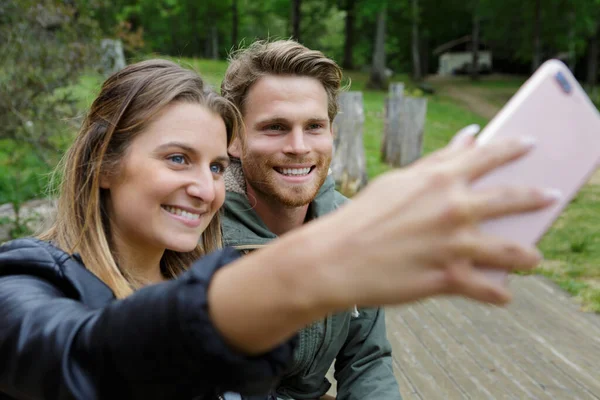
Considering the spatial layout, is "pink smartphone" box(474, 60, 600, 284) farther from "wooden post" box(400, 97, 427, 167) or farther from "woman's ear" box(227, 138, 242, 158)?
"wooden post" box(400, 97, 427, 167)

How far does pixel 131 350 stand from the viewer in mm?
929

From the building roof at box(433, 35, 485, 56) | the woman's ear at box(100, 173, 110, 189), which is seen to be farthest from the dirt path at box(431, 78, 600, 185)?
the woman's ear at box(100, 173, 110, 189)

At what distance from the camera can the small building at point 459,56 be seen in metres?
43.0

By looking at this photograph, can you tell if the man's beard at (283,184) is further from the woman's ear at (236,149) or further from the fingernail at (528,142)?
the fingernail at (528,142)

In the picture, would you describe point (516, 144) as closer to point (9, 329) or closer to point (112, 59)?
point (9, 329)

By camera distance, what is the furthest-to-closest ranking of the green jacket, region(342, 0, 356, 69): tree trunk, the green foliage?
1. region(342, 0, 356, 69): tree trunk
2. the green foliage
3. the green jacket

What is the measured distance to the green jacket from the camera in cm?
256

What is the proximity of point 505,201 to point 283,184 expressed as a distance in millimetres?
1890

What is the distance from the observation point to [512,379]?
398cm

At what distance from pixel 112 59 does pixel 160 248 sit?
537cm

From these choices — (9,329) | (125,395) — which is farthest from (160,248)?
(125,395)

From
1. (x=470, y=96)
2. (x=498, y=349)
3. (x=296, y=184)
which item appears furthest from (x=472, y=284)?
(x=470, y=96)

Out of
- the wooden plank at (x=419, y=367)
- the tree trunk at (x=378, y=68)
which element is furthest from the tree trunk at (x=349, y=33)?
the wooden plank at (x=419, y=367)

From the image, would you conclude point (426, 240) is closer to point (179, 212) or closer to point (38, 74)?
point (179, 212)
